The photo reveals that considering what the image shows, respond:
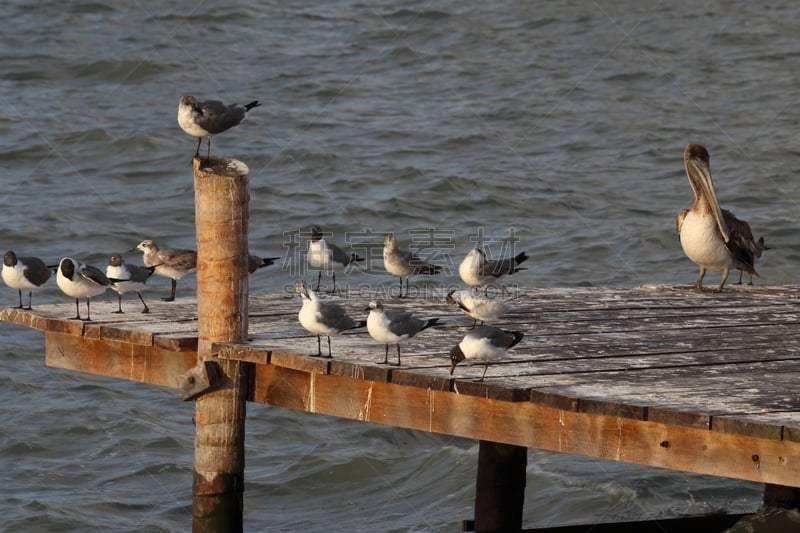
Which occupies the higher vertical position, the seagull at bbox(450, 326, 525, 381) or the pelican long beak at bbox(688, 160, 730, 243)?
the pelican long beak at bbox(688, 160, 730, 243)

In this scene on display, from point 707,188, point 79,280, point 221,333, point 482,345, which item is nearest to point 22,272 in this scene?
point 79,280

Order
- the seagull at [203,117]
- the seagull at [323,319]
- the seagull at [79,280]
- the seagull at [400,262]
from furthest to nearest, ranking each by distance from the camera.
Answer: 1. the seagull at [400,262]
2. the seagull at [203,117]
3. the seagull at [79,280]
4. the seagull at [323,319]

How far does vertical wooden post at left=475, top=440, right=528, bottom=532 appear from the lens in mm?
10375

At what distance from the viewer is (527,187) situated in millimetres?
21812

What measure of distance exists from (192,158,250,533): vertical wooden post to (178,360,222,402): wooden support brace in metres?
0.04

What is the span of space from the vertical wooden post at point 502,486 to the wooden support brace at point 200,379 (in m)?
2.27

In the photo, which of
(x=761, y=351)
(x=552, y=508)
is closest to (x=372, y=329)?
(x=761, y=351)

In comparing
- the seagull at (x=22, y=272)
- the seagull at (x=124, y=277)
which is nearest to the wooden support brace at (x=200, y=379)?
the seagull at (x=124, y=277)

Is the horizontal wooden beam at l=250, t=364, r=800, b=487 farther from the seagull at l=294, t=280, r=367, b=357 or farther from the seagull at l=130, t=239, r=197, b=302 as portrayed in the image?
the seagull at l=130, t=239, r=197, b=302

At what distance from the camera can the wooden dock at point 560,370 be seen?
25.2ft

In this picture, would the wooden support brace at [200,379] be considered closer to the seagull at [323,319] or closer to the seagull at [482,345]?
the seagull at [323,319]

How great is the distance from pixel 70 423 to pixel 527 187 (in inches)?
351

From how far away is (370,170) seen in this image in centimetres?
2261

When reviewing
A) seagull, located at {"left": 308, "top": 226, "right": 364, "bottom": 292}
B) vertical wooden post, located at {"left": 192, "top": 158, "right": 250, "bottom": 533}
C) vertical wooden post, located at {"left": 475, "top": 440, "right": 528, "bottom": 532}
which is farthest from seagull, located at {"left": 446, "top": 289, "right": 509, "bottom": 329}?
seagull, located at {"left": 308, "top": 226, "right": 364, "bottom": 292}
